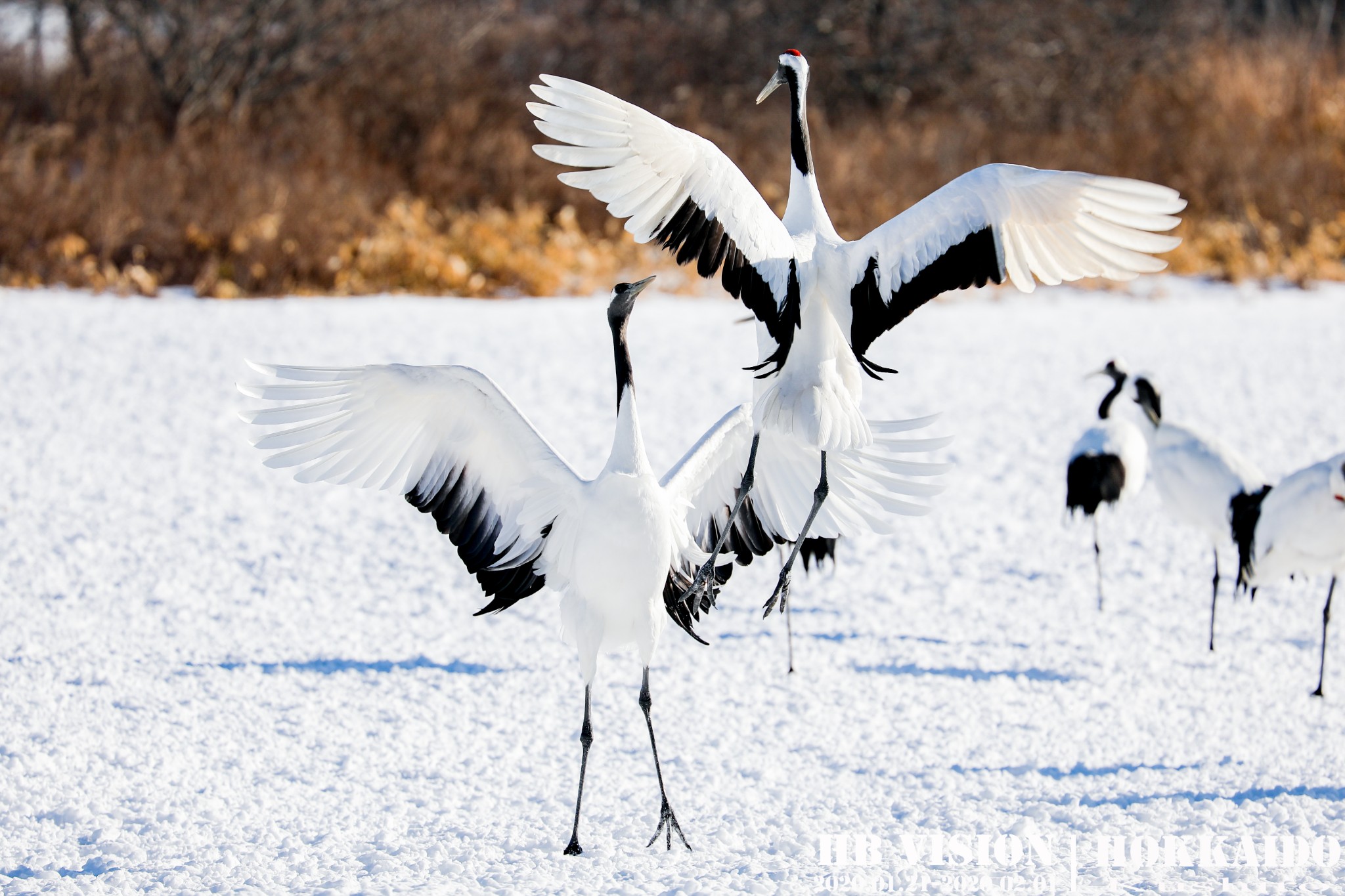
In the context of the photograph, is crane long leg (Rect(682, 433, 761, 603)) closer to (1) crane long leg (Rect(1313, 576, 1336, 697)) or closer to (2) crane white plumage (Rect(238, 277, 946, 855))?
(2) crane white plumage (Rect(238, 277, 946, 855))

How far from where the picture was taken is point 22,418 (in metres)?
7.53

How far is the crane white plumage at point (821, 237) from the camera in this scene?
10.8 ft

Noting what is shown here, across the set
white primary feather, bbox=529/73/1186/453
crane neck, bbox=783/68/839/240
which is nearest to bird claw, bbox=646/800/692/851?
white primary feather, bbox=529/73/1186/453

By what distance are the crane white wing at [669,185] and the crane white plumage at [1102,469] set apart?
3014mm

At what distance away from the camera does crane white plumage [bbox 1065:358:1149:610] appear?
6.00 metres

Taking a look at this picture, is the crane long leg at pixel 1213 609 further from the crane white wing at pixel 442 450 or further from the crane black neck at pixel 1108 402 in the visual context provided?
the crane white wing at pixel 442 450

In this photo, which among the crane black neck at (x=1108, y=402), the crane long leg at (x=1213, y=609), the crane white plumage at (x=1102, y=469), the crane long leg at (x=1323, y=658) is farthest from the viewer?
the crane black neck at (x=1108, y=402)

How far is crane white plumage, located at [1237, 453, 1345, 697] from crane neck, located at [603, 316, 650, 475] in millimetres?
2786

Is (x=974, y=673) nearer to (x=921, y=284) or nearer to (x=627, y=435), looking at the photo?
(x=921, y=284)

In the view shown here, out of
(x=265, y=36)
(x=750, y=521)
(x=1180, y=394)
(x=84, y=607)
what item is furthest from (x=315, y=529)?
(x=265, y=36)

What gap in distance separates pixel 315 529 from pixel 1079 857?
4097mm

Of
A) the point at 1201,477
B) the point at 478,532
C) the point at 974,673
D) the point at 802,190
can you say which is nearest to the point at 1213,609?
the point at 1201,477

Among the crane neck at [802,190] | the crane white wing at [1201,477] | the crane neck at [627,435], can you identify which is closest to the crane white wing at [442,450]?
the crane neck at [627,435]

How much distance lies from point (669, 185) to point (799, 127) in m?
0.62
